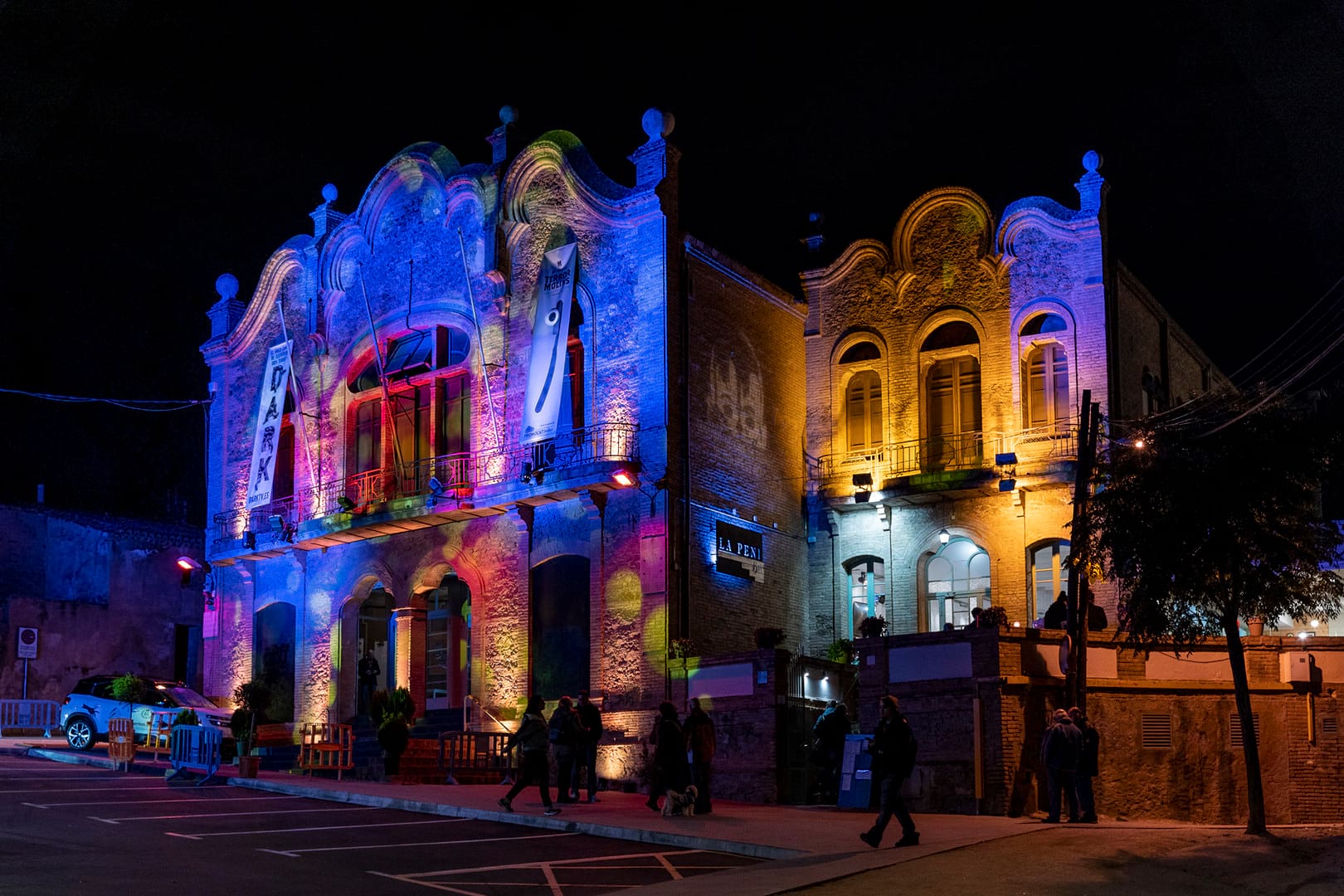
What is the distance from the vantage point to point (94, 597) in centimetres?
4128

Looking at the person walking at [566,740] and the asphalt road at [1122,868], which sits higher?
the person walking at [566,740]

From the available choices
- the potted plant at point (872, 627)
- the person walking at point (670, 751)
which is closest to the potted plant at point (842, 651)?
the potted plant at point (872, 627)

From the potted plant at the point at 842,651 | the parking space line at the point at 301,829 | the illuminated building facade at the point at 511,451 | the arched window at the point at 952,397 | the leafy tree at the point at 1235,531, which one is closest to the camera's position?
the parking space line at the point at 301,829

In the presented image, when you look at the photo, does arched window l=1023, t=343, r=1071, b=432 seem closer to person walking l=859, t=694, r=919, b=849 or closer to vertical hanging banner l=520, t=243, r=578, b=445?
vertical hanging banner l=520, t=243, r=578, b=445

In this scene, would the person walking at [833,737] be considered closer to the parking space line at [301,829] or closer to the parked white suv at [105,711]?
the parking space line at [301,829]

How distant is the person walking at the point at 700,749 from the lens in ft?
64.7

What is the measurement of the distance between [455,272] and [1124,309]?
47.2 ft

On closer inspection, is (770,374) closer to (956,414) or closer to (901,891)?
(956,414)

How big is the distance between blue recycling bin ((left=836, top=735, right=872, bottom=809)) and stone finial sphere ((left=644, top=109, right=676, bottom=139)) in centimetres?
1256


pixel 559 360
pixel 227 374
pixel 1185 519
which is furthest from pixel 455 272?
pixel 1185 519

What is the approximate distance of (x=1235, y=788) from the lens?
861 inches

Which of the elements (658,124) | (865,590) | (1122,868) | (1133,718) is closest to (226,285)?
(658,124)

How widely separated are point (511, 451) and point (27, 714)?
16005mm

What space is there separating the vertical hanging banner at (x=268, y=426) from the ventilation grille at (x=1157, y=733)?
2126 centimetres
